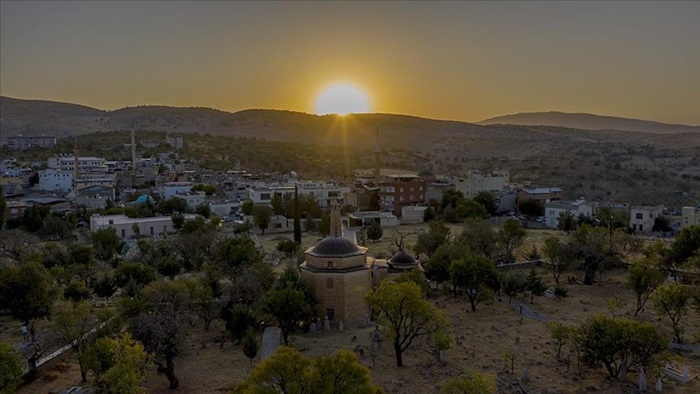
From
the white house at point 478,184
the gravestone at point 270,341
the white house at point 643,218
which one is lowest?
the gravestone at point 270,341

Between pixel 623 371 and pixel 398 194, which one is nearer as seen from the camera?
pixel 623 371

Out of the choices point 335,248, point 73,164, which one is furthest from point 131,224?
point 73,164

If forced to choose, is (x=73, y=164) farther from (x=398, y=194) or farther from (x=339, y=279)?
(x=339, y=279)

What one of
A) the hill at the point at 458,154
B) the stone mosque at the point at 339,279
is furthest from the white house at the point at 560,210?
the stone mosque at the point at 339,279

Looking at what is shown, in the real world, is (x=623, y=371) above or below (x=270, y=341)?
above

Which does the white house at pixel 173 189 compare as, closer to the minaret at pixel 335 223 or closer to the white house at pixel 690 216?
the minaret at pixel 335 223

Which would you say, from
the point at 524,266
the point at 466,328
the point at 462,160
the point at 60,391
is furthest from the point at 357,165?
the point at 60,391
